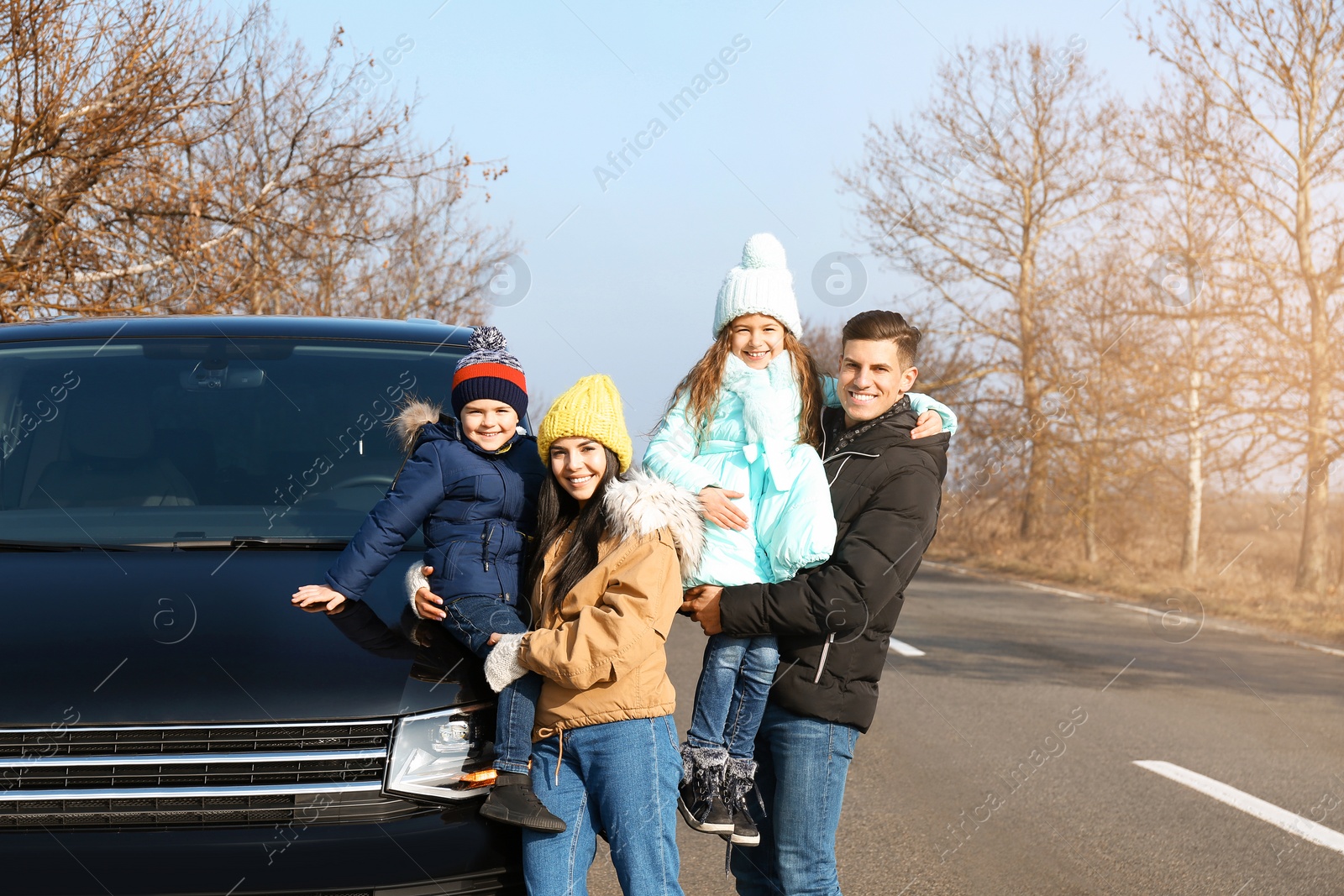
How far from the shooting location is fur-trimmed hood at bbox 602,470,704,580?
2805 mm

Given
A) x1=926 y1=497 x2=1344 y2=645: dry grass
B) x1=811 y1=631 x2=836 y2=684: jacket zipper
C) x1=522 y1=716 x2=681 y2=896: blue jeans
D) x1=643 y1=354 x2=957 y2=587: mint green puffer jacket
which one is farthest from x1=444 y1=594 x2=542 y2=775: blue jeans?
x1=926 y1=497 x2=1344 y2=645: dry grass

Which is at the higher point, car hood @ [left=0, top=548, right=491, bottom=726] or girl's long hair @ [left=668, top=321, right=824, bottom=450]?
girl's long hair @ [left=668, top=321, right=824, bottom=450]

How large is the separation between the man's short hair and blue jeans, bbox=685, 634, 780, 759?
797mm

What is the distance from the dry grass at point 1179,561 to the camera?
1446 centimetres

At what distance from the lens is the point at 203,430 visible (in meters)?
3.85

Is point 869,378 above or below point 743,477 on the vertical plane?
above

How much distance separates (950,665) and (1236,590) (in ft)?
28.8

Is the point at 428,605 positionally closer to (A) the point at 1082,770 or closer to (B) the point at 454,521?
(B) the point at 454,521

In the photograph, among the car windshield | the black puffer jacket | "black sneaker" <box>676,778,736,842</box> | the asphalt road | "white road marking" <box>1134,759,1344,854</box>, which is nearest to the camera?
the black puffer jacket

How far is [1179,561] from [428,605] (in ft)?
69.3

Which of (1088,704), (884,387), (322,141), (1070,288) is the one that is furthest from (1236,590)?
(884,387)

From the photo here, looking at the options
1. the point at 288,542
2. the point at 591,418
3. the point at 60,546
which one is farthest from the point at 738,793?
the point at 60,546

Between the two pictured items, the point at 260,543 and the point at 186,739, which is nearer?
the point at 186,739

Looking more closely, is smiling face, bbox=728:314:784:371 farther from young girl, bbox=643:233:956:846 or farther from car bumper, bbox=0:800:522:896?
car bumper, bbox=0:800:522:896
